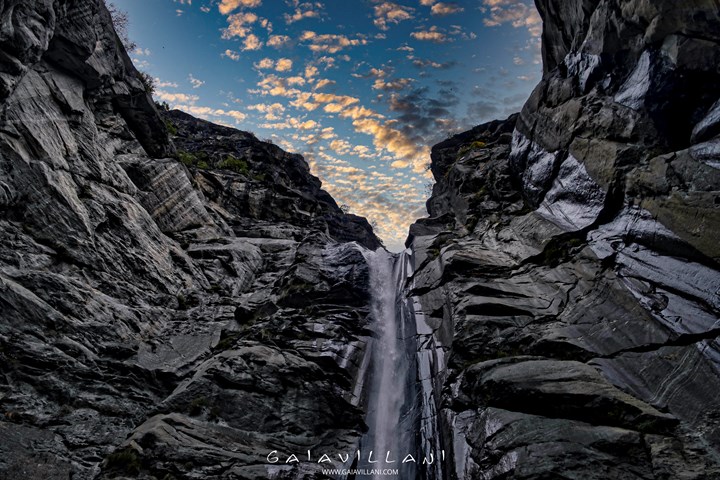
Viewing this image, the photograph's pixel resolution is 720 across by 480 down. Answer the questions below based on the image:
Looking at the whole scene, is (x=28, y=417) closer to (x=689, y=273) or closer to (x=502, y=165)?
(x=689, y=273)

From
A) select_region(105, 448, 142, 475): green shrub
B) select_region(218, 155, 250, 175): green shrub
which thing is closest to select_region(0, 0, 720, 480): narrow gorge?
select_region(105, 448, 142, 475): green shrub

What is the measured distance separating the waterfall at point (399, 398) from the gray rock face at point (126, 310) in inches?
41.8

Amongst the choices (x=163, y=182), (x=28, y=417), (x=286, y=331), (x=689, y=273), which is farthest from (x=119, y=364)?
(x=689, y=273)

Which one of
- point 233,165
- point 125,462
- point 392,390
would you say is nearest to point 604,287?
point 392,390

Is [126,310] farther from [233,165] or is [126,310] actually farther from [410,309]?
[233,165]

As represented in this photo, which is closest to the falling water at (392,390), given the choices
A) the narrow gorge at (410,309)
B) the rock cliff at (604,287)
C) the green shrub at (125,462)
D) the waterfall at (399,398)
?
the waterfall at (399,398)

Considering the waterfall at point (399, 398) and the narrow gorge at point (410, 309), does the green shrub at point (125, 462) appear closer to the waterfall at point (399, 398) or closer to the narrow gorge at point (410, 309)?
the narrow gorge at point (410, 309)

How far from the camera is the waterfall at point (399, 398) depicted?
15.6 meters

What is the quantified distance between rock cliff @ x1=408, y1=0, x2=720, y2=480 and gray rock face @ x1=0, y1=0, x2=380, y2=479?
687 centimetres

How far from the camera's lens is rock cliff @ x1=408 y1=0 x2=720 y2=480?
10.3m

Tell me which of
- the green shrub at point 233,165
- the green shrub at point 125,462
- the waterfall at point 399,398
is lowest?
the green shrub at point 125,462

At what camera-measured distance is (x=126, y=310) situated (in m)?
20.0

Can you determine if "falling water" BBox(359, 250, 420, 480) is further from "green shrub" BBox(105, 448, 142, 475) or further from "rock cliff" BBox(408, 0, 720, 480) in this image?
"green shrub" BBox(105, 448, 142, 475)

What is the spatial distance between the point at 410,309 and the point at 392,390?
5.84 m
